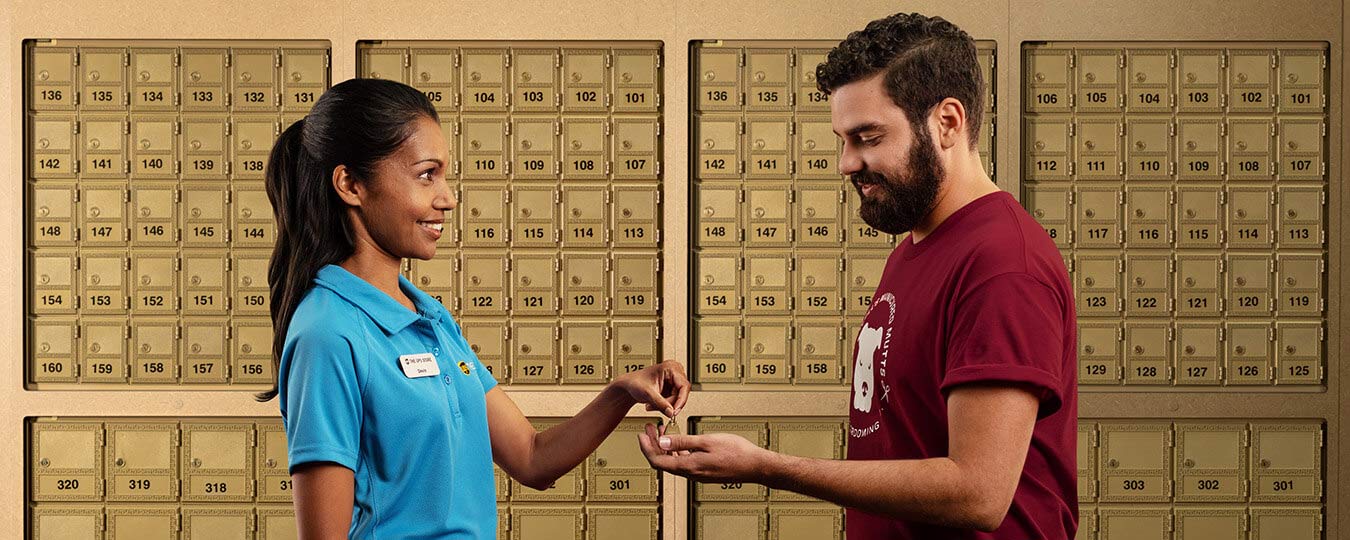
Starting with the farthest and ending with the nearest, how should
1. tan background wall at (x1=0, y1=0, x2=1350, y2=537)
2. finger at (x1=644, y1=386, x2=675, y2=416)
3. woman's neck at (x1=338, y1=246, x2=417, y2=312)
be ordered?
tan background wall at (x1=0, y1=0, x2=1350, y2=537) < finger at (x1=644, y1=386, x2=675, y2=416) < woman's neck at (x1=338, y1=246, x2=417, y2=312)

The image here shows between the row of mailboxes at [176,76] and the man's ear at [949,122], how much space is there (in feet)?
7.27

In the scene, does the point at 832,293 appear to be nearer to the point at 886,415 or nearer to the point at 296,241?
the point at 886,415

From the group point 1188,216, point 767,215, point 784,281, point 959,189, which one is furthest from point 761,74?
point 959,189

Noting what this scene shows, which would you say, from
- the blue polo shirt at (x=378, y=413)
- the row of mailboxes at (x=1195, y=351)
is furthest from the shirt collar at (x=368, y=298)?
the row of mailboxes at (x=1195, y=351)

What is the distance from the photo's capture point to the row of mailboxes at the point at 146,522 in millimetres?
3121

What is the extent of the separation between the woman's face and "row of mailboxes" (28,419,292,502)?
1929mm

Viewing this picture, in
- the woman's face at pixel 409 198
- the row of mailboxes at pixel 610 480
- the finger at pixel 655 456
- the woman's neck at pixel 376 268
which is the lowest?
the row of mailboxes at pixel 610 480

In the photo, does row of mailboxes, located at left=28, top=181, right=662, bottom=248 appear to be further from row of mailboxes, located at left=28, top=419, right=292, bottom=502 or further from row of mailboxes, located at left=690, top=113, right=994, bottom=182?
row of mailboxes, located at left=28, top=419, right=292, bottom=502

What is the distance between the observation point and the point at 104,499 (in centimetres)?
314

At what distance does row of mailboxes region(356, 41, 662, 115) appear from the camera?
307 cm

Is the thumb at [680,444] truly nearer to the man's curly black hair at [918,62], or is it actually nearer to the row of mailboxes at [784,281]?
the man's curly black hair at [918,62]

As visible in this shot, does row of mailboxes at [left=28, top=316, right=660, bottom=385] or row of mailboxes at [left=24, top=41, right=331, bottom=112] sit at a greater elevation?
row of mailboxes at [left=24, top=41, right=331, bottom=112]

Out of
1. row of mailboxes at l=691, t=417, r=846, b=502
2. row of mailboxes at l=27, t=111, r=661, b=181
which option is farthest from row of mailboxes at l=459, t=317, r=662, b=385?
row of mailboxes at l=27, t=111, r=661, b=181

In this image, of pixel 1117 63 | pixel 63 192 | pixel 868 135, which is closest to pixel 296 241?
pixel 868 135
